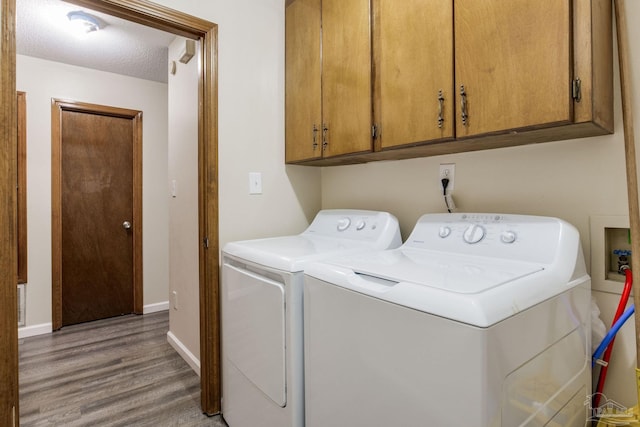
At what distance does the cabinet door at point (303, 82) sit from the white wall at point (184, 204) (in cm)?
71

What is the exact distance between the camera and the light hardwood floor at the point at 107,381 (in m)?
1.75

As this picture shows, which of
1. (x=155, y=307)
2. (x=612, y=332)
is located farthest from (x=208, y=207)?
(x=155, y=307)

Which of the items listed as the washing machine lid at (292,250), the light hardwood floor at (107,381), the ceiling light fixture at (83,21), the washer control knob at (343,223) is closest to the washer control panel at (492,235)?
the washing machine lid at (292,250)

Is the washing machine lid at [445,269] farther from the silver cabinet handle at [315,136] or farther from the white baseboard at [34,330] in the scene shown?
the white baseboard at [34,330]

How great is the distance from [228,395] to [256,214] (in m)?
0.90

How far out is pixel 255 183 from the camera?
6.01 feet

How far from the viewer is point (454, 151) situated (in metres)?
1.39

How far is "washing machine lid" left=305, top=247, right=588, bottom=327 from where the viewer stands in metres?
0.68

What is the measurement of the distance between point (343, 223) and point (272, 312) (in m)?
0.66

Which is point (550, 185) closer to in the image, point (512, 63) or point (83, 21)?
point (512, 63)

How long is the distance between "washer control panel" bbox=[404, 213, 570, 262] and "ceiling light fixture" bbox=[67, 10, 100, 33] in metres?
2.51

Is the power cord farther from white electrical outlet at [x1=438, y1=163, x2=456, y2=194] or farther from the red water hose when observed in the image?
the red water hose

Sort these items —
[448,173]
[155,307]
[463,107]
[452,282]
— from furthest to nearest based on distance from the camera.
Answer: [155,307]
[448,173]
[463,107]
[452,282]

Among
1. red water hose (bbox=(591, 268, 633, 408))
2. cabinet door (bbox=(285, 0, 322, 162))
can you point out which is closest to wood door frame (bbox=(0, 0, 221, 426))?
cabinet door (bbox=(285, 0, 322, 162))
